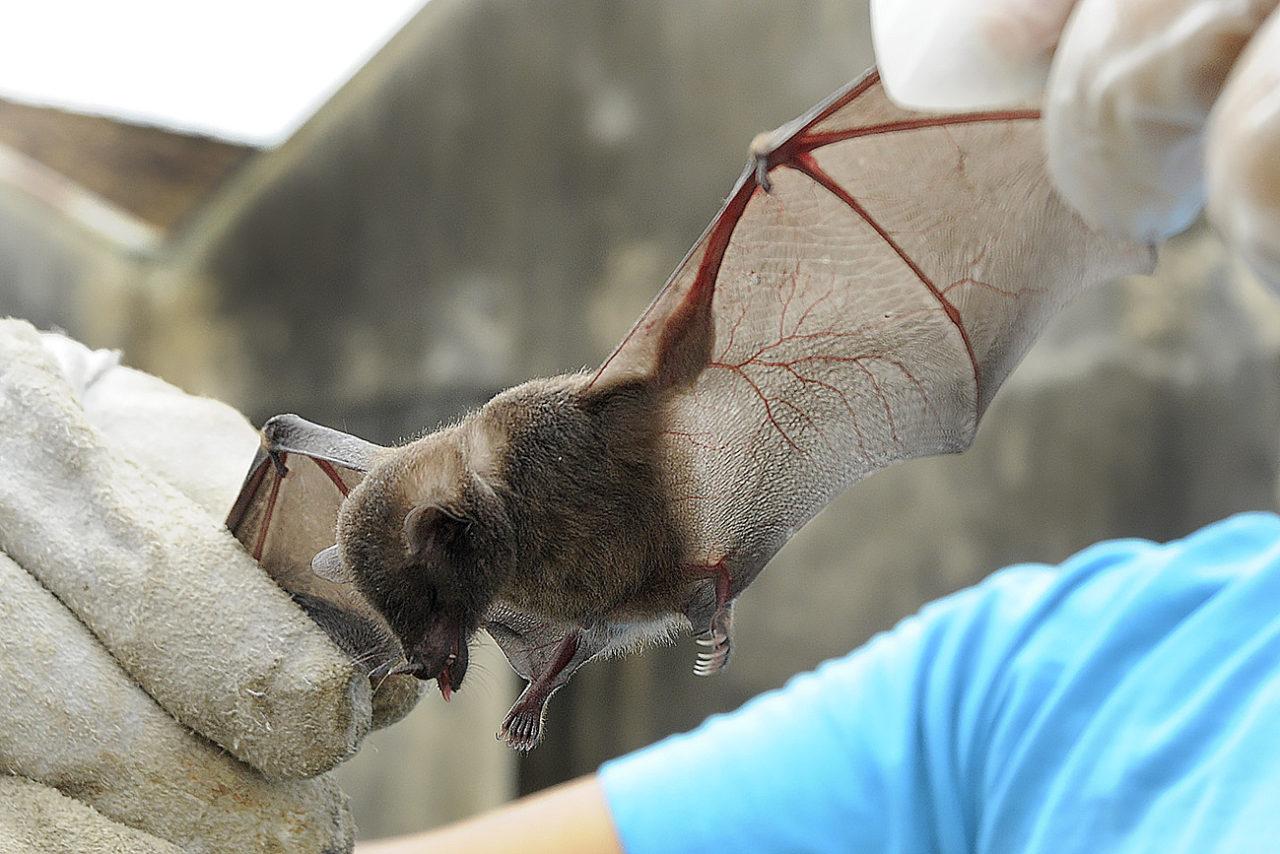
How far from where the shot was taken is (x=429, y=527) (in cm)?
113

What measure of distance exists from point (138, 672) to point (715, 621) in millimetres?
567

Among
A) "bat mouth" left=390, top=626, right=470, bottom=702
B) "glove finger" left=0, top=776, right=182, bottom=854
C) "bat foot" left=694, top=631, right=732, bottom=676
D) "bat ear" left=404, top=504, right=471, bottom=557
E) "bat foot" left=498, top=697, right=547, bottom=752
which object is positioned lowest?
"bat foot" left=498, top=697, right=547, bottom=752

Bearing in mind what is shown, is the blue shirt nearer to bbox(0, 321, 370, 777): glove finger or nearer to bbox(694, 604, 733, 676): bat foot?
bbox(694, 604, 733, 676): bat foot

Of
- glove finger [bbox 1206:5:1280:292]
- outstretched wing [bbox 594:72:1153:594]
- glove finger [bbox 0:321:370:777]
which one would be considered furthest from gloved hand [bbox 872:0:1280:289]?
glove finger [bbox 0:321:370:777]

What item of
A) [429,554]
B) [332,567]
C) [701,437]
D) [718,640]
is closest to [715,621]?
[718,640]

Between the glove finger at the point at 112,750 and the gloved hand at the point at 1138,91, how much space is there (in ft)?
2.74

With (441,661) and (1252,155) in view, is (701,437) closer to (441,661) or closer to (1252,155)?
(441,661)

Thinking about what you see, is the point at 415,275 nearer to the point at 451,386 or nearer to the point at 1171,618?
the point at 451,386

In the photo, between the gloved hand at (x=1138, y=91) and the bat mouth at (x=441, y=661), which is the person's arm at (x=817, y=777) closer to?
the bat mouth at (x=441, y=661)

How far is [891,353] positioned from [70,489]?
2.74ft

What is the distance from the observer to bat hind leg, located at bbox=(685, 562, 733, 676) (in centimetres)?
113

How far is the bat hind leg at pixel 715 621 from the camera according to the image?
1.13 meters

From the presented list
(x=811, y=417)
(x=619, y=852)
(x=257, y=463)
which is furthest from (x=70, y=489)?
(x=619, y=852)

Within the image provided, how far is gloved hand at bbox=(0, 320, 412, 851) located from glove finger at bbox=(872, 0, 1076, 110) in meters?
0.72
